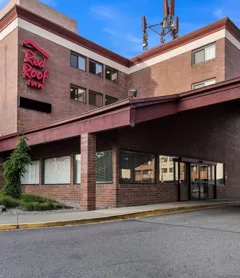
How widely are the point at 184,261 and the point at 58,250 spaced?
8.16ft

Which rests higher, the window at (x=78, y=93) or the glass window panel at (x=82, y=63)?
the glass window panel at (x=82, y=63)

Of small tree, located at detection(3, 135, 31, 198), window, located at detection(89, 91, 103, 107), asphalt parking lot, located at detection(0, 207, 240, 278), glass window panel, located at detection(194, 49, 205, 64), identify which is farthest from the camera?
window, located at detection(89, 91, 103, 107)

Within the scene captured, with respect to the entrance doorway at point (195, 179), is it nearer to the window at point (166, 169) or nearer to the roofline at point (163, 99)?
the window at point (166, 169)

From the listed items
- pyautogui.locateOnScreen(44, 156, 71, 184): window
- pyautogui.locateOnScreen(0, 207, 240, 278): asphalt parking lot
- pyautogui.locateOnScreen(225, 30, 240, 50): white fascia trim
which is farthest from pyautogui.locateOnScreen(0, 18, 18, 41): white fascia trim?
pyautogui.locateOnScreen(0, 207, 240, 278): asphalt parking lot

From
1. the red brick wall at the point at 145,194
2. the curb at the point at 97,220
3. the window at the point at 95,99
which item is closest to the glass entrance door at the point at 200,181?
the red brick wall at the point at 145,194

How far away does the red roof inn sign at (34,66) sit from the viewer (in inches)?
878

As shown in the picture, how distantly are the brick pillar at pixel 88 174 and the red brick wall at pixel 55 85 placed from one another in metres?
9.23

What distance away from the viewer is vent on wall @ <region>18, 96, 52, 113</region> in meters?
21.8

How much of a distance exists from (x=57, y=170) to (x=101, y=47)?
43.8ft

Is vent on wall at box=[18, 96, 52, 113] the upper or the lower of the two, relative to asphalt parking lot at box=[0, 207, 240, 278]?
upper

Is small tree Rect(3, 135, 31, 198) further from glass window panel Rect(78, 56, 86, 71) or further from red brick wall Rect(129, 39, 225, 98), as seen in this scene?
red brick wall Rect(129, 39, 225, 98)

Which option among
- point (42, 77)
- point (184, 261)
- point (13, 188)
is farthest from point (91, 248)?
point (42, 77)

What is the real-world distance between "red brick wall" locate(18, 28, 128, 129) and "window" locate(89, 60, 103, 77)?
1.31ft

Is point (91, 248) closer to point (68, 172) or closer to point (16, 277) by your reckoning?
point (16, 277)
